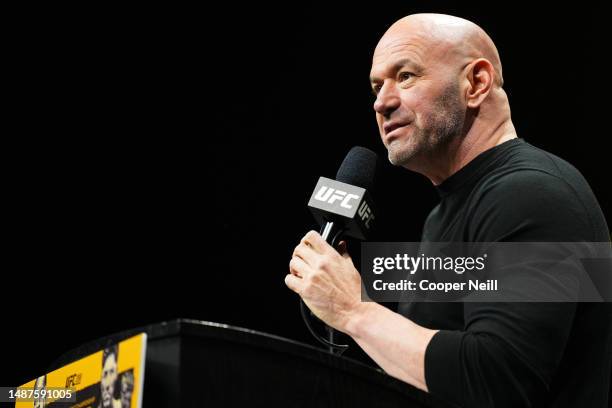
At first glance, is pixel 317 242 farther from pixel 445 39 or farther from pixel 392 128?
pixel 445 39

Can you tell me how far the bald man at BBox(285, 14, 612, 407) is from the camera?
128 cm

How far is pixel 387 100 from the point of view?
1802mm

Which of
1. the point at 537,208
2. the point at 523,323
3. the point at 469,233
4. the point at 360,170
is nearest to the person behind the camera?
the point at 523,323

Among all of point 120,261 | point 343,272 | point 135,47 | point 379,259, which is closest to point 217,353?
point 343,272

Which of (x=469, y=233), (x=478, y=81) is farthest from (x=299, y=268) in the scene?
(x=478, y=81)

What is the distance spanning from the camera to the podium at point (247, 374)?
36.1 inches

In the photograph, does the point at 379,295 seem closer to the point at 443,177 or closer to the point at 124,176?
the point at 443,177

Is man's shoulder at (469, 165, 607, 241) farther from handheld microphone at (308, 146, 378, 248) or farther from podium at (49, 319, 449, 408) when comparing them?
podium at (49, 319, 449, 408)

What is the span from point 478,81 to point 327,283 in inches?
27.2

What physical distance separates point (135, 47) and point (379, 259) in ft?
3.81

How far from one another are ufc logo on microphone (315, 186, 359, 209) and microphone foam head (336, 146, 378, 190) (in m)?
0.13

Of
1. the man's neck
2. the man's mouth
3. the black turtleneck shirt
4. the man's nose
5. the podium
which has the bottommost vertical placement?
the podium

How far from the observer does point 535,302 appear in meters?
1.29

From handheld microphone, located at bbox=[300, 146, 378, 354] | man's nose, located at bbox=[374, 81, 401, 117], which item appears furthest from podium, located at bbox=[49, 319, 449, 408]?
man's nose, located at bbox=[374, 81, 401, 117]
